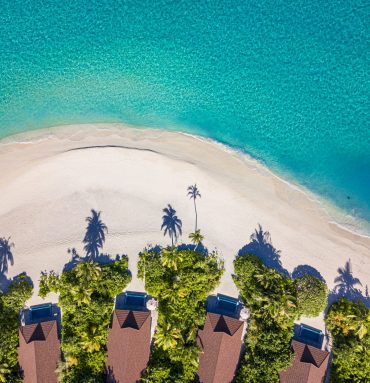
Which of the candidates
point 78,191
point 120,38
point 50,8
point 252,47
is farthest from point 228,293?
point 50,8

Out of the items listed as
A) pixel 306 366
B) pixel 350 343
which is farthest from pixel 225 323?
pixel 350 343

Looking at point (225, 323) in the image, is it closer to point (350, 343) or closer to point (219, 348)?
point (219, 348)

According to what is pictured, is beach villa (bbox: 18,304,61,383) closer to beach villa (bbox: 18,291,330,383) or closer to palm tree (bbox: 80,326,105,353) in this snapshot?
beach villa (bbox: 18,291,330,383)

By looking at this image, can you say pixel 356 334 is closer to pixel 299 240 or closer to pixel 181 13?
pixel 299 240

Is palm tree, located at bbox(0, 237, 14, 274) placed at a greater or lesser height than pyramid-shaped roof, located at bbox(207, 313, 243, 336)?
greater

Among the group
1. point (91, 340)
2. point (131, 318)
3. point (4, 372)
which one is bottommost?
point (4, 372)

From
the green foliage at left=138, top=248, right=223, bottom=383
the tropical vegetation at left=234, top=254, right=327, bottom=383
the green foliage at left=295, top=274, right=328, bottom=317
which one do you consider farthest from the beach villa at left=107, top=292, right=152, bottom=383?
the green foliage at left=295, top=274, right=328, bottom=317
